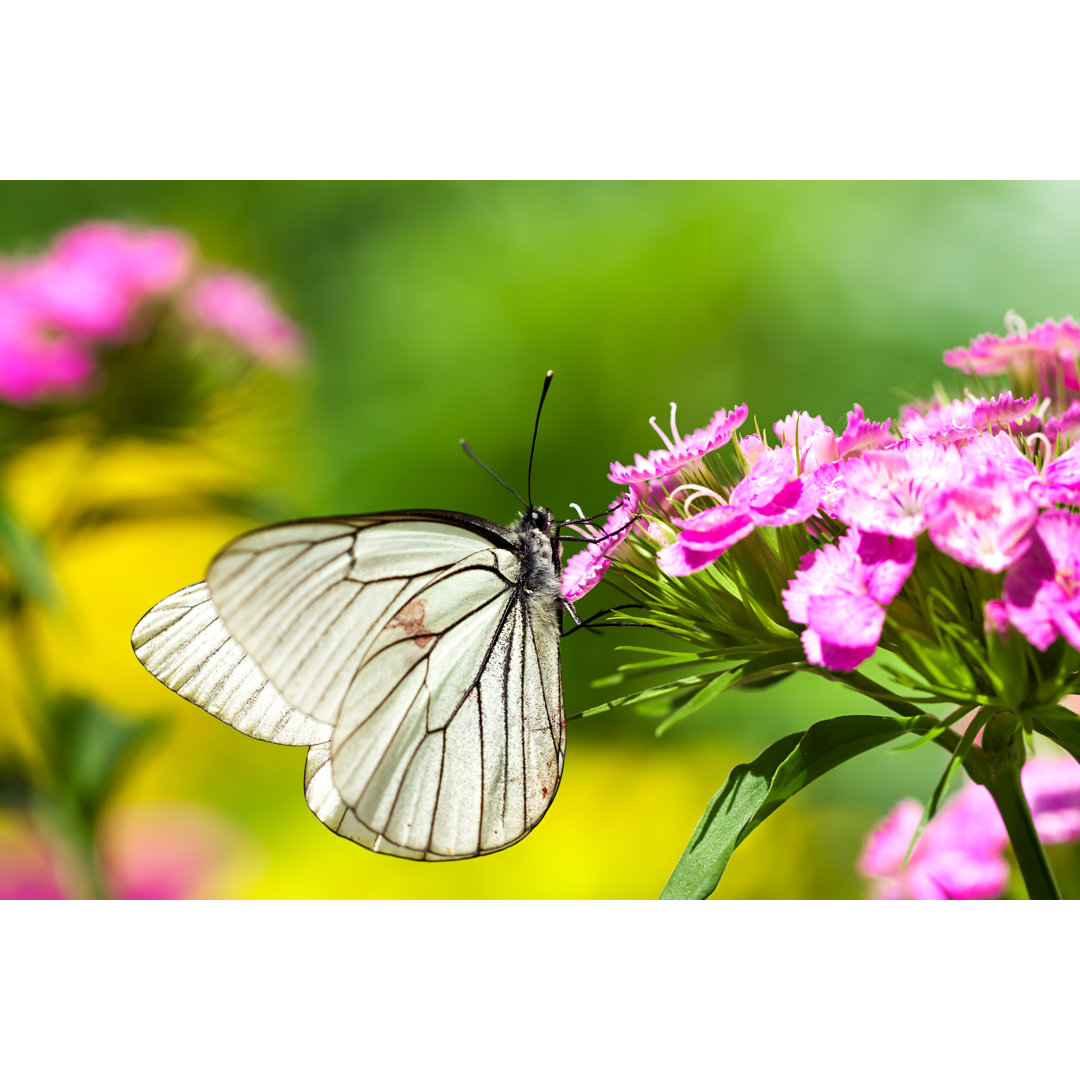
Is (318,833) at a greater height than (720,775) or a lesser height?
lesser

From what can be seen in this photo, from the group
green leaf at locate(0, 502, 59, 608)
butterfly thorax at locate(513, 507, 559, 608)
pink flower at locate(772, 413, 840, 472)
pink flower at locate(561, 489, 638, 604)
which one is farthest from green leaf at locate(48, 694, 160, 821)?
pink flower at locate(772, 413, 840, 472)

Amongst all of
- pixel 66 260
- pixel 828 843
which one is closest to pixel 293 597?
pixel 66 260

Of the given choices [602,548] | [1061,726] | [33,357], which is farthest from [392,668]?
[33,357]

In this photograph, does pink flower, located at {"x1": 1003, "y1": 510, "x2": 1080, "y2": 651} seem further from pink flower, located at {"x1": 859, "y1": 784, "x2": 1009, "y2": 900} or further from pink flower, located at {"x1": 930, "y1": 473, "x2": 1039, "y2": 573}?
pink flower, located at {"x1": 859, "y1": 784, "x2": 1009, "y2": 900}

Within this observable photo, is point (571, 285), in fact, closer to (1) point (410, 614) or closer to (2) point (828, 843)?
(2) point (828, 843)

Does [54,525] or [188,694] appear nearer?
[188,694]

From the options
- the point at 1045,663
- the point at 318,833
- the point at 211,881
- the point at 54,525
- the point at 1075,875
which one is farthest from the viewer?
the point at 318,833

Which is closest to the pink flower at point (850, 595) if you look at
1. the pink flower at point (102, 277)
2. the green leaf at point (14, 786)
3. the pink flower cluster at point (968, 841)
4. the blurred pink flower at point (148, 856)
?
the pink flower cluster at point (968, 841)

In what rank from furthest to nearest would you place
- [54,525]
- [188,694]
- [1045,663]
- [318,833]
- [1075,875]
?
[318,833]
[54,525]
[188,694]
[1075,875]
[1045,663]
